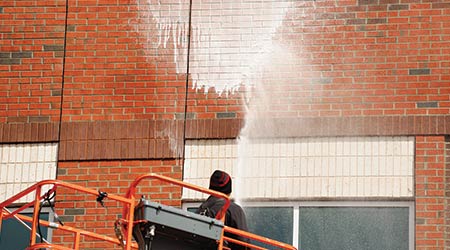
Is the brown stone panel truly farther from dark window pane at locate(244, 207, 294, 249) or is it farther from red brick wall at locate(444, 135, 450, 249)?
dark window pane at locate(244, 207, 294, 249)

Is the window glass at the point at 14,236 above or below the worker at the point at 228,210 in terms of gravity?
below

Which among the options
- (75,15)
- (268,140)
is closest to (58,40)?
(75,15)

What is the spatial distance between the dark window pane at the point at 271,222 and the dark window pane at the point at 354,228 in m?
A: 0.16

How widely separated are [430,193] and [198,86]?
3023mm

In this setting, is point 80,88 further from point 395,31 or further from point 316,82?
point 395,31

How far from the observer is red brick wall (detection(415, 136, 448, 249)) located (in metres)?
12.3

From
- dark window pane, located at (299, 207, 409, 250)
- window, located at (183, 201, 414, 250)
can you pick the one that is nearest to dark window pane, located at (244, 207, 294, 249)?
window, located at (183, 201, 414, 250)

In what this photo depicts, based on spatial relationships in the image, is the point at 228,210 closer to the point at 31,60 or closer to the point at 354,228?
the point at 354,228

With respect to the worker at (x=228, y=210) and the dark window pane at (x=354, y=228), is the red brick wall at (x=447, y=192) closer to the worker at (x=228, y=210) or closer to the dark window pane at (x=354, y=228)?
the dark window pane at (x=354, y=228)

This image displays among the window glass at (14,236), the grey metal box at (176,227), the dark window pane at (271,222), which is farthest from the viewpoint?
the window glass at (14,236)

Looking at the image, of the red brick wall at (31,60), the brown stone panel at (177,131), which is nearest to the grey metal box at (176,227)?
the brown stone panel at (177,131)

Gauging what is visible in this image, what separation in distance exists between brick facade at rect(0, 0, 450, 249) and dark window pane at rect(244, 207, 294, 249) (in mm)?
915

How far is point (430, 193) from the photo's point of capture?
12.5 metres

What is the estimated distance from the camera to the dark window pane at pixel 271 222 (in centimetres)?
1277
